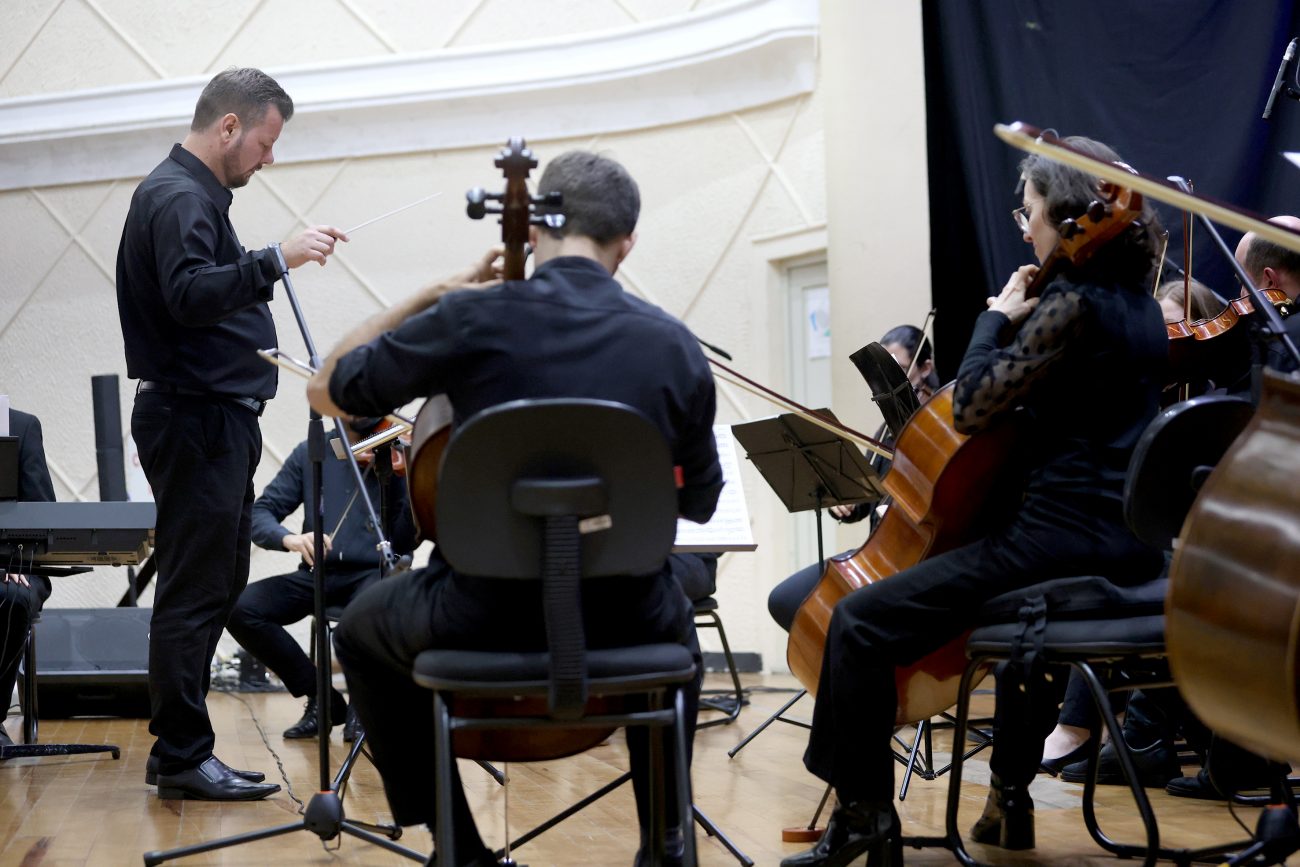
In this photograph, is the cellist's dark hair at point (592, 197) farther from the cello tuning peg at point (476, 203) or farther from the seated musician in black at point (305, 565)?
the seated musician in black at point (305, 565)

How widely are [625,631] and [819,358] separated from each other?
4.21 m

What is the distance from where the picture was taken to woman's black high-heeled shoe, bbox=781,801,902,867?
2.41m

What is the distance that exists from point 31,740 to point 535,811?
204cm

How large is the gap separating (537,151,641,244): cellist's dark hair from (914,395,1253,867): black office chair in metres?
0.93

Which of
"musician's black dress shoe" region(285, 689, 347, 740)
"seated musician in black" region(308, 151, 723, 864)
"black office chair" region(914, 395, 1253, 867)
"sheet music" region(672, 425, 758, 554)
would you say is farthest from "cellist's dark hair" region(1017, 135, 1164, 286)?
"musician's black dress shoe" region(285, 689, 347, 740)

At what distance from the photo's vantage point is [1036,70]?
15.0 feet

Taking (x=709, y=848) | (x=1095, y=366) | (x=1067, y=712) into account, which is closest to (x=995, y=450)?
(x=1095, y=366)

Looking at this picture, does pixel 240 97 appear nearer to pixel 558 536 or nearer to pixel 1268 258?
pixel 558 536

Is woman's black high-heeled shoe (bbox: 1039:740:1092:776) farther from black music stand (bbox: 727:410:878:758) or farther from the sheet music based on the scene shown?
the sheet music

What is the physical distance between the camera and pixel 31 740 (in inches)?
167

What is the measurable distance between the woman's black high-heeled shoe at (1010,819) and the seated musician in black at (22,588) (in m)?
2.95

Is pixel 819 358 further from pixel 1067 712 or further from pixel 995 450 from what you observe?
pixel 995 450

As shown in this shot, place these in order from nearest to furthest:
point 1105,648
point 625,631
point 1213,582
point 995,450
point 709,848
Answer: point 1213,582, point 625,631, point 1105,648, point 995,450, point 709,848

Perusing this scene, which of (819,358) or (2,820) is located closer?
(2,820)
